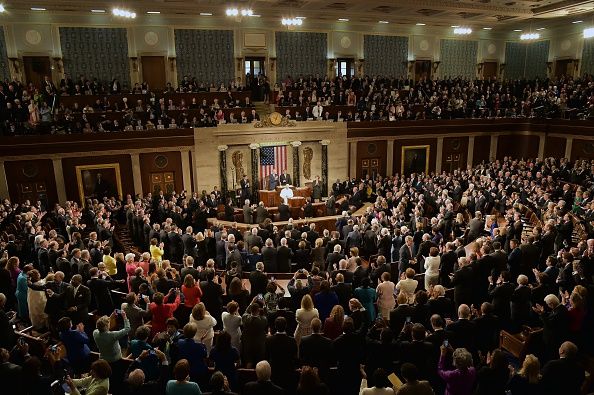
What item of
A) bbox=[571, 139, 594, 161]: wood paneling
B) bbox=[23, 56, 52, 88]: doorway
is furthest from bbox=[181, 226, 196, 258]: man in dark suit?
bbox=[571, 139, 594, 161]: wood paneling

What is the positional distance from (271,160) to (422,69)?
43.0ft

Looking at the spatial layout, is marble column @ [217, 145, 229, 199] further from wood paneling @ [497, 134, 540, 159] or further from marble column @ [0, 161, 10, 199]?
wood paneling @ [497, 134, 540, 159]

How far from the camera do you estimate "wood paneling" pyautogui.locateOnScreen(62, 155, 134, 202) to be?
16.8m

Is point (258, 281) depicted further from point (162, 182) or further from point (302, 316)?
point (162, 182)

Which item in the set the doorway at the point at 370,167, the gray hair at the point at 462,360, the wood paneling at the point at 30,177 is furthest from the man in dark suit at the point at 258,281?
the doorway at the point at 370,167

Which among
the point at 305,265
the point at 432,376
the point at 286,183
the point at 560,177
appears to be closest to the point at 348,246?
the point at 305,265

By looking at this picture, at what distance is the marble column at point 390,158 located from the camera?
21.5 metres

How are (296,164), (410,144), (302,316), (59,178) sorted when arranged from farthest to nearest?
(410,144) < (296,164) < (59,178) < (302,316)

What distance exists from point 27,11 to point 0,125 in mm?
6628

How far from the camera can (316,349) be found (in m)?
5.00

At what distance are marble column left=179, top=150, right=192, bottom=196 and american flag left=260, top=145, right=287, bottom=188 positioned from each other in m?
3.09

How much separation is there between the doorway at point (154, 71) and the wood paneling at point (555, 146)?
19.5 meters

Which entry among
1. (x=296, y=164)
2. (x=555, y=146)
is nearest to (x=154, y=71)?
(x=296, y=164)

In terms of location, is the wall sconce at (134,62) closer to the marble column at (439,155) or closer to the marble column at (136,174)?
the marble column at (136,174)
